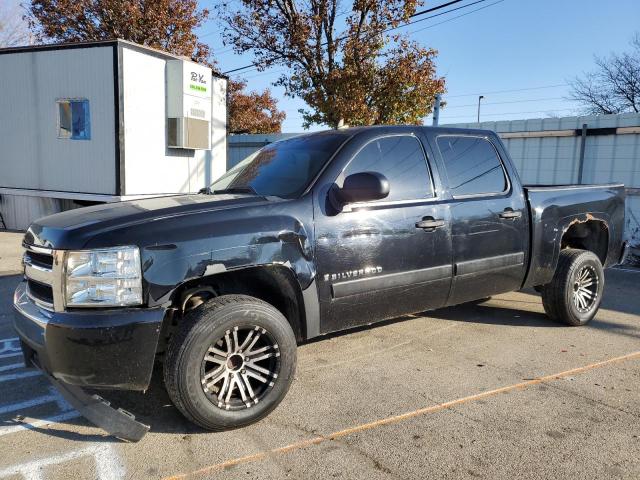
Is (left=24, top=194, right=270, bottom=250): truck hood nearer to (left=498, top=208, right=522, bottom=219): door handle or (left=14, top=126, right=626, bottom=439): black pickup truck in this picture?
(left=14, top=126, right=626, bottom=439): black pickup truck

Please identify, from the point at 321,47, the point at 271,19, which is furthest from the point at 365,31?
the point at 271,19

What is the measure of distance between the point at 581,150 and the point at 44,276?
10.4 meters

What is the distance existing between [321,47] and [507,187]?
1091 centimetres

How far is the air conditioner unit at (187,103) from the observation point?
471 inches

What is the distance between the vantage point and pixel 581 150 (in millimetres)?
10617

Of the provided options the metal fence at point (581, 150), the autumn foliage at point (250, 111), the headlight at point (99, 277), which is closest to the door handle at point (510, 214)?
the headlight at point (99, 277)

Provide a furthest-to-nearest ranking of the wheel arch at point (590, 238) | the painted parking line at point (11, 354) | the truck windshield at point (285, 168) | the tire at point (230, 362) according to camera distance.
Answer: the wheel arch at point (590, 238) < the painted parking line at point (11, 354) < the truck windshield at point (285, 168) < the tire at point (230, 362)

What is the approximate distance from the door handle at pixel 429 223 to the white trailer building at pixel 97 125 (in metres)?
8.93

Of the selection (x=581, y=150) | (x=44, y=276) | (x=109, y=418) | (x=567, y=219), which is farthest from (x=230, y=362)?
(x=581, y=150)

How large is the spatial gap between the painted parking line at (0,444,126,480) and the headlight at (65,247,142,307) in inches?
34.0

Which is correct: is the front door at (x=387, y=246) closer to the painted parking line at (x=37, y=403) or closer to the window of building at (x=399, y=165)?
the window of building at (x=399, y=165)

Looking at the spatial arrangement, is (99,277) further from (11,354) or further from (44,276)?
(11,354)

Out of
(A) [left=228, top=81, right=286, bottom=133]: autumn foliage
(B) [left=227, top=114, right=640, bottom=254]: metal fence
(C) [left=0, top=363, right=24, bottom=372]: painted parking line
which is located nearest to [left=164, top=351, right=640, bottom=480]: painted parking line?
(C) [left=0, top=363, right=24, bottom=372]: painted parking line

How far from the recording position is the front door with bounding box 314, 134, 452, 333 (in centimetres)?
362
